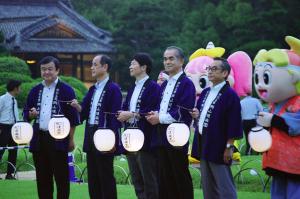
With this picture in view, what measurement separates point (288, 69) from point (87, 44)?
116 ft

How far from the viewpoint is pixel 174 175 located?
672 centimetres

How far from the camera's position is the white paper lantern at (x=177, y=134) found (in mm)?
6320

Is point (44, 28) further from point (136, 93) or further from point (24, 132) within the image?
point (136, 93)

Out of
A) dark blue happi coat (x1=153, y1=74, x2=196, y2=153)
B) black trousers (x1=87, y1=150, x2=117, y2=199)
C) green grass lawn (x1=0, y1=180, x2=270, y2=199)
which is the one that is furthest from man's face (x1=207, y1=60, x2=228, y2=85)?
green grass lawn (x1=0, y1=180, x2=270, y2=199)

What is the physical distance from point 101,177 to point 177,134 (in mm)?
1190

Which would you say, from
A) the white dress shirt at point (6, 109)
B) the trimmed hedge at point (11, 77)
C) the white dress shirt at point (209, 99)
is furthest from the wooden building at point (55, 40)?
the white dress shirt at point (209, 99)

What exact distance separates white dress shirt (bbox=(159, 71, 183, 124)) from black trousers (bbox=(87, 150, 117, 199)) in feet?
2.61

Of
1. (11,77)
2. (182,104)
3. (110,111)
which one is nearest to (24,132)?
(110,111)

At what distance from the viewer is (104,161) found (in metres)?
6.84

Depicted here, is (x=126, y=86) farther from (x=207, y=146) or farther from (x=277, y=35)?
(x=207, y=146)

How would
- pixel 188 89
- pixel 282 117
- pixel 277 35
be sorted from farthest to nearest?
pixel 277 35
pixel 188 89
pixel 282 117

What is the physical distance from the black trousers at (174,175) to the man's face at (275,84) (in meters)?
1.50

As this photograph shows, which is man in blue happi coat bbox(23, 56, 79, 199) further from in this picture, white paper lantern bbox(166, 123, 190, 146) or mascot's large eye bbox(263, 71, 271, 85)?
mascot's large eye bbox(263, 71, 271, 85)

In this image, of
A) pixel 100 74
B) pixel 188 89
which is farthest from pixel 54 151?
pixel 188 89
